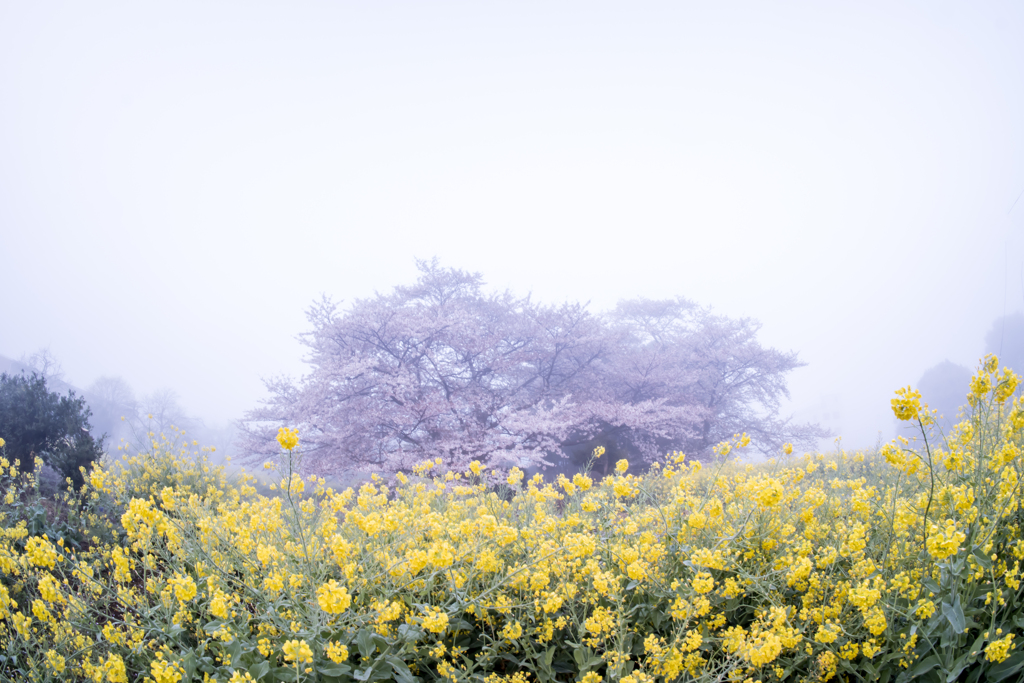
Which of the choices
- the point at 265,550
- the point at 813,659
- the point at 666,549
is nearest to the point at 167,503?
the point at 265,550

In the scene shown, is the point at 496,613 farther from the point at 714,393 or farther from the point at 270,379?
the point at 714,393

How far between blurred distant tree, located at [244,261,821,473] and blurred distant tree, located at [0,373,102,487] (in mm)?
3263

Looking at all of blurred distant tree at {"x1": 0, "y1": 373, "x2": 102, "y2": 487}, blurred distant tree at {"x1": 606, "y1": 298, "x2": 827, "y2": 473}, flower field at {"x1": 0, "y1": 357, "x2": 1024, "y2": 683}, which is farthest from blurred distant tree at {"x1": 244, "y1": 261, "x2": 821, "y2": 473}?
flower field at {"x1": 0, "y1": 357, "x2": 1024, "y2": 683}

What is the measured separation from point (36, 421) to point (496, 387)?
7933 millimetres

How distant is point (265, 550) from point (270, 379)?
1017cm

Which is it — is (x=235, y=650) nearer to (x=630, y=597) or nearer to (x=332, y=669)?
(x=332, y=669)

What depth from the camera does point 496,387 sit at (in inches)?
445

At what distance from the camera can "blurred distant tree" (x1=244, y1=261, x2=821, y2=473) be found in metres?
9.45

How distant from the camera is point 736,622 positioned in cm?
206

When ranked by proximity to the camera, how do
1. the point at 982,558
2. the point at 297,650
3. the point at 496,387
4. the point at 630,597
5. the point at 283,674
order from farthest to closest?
the point at 496,387, the point at 630,597, the point at 283,674, the point at 982,558, the point at 297,650

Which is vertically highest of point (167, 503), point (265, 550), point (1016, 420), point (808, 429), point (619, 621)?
point (1016, 420)

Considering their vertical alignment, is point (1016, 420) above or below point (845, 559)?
above

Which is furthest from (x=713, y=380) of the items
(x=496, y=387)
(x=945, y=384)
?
(x=945, y=384)

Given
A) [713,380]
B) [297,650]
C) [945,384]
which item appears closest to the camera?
[297,650]
